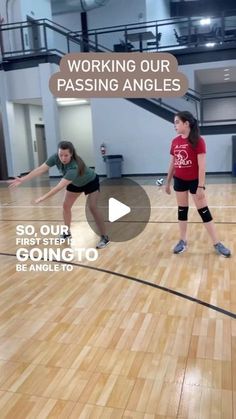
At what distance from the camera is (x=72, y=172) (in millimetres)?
4105

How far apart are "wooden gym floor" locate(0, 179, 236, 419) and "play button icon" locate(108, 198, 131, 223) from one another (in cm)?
183

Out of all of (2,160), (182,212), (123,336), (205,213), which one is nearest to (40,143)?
(2,160)

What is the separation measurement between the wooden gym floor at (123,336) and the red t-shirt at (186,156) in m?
0.88

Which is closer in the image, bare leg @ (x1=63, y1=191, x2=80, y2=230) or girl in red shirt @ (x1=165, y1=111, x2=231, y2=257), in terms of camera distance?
girl in red shirt @ (x1=165, y1=111, x2=231, y2=257)

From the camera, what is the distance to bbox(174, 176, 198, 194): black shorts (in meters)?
3.94

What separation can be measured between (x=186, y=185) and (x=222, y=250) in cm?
79

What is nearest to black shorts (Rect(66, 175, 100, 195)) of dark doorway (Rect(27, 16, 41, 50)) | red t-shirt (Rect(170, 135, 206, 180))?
red t-shirt (Rect(170, 135, 206, 180))

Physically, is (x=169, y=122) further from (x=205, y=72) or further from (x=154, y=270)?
(x=154, y=270)

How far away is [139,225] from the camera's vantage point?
18.5 ft

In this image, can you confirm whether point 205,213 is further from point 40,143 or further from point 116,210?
point 40,143

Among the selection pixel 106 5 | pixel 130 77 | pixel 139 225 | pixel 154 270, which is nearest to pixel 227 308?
pixel 154 270

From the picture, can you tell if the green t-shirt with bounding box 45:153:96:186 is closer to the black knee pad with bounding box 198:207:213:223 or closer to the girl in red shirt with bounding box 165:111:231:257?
the girl in red shirt with bounding box 165:111:231:257

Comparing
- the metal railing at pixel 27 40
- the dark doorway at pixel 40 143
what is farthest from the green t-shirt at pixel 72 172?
the dark doorway at pixel 40 143

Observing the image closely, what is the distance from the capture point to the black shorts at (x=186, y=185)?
3939mm
